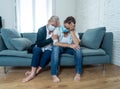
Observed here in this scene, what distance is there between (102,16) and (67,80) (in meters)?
1.84

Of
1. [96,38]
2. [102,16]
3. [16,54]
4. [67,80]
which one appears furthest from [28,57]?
[102,16]

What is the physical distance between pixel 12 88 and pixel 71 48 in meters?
0.99

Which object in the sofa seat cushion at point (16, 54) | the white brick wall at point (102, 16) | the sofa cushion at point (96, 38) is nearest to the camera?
the sofa seat cushion at point (16, 54)

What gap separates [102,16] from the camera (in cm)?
348

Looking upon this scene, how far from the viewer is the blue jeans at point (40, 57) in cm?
226

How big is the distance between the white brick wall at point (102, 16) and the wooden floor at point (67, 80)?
0.63 metres

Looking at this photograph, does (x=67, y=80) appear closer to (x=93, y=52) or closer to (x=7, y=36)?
(x=93, y=52)

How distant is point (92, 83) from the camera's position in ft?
6.79

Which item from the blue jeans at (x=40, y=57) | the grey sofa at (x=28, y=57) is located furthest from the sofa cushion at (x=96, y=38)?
the blue jeans at (x=40, y=57)

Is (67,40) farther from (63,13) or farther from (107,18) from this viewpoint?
(63,13)

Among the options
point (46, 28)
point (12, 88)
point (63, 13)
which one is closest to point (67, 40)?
point (46, 28)

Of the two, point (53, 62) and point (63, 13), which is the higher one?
point (63, 13)

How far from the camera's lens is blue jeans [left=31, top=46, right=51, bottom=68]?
88.9 inches

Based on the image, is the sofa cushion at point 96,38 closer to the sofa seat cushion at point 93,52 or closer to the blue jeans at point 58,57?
→ the sofa seat cushion at point 93,52
